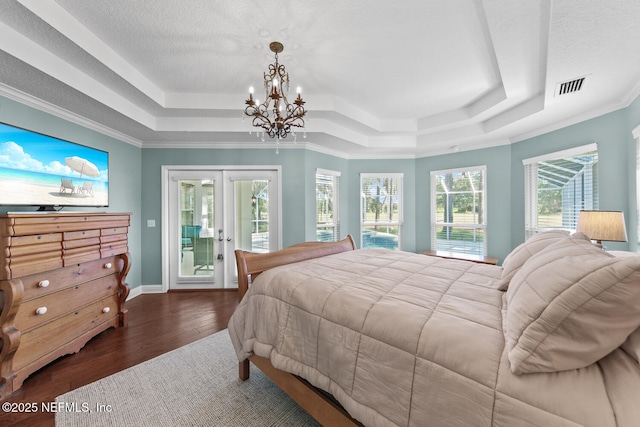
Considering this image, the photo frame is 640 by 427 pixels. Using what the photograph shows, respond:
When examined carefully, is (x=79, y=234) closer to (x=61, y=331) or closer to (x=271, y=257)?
(x=61, y=331)

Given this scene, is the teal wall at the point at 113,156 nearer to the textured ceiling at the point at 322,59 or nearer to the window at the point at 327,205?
the textured ceiling at the point at 322,59

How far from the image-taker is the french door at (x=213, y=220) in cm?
414

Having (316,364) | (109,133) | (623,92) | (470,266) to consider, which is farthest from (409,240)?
(109,133)

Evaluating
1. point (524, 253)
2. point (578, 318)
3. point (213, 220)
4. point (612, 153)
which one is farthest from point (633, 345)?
point (213, 220)

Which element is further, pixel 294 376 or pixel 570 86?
pixel 570 86

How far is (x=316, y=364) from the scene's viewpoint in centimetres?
135

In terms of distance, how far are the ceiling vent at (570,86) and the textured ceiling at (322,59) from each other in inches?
2.4

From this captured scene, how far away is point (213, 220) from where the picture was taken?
419cm

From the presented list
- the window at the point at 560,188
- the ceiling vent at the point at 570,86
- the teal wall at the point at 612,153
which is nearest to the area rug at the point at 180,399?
the ceiling vent at the point at 570,86

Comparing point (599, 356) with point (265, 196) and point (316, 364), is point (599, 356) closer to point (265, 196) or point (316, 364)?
point (316, 364)

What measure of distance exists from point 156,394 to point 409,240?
466 cm

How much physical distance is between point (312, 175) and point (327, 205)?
732 millimetres

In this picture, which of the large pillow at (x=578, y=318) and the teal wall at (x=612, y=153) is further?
the teal wall at (x=612, y=153)

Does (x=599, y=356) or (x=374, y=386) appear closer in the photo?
(x=599, y=356)
